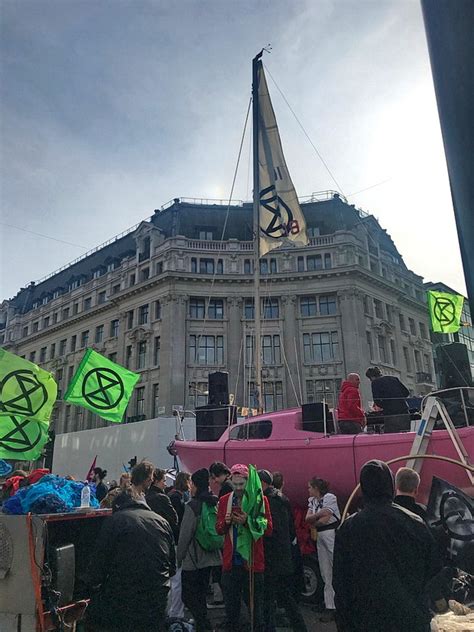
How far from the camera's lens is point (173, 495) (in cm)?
768

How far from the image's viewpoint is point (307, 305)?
41.3 m

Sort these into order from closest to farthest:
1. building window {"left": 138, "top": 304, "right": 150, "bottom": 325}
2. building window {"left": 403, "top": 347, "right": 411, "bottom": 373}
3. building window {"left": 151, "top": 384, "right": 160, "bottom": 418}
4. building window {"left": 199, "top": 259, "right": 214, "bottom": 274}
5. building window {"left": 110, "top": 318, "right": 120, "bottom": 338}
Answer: building window {"left": 151, "top": 384, "right": 160, "bottom": 418} < building window {"left": 199, "top": 259, "right": 214, "bottom": 274} < building window {"left": 138, "top": 304, "right": 150, "bottom": 325} < building window {"left": 403, "top": 347, "right": 411, "bottom": 373} < building window {"left": 110, "top": 318, "right": 120, "bottom": 338}

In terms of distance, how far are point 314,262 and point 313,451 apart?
3393 centimetres

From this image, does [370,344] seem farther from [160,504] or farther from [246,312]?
[160,504]

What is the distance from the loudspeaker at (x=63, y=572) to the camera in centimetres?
382

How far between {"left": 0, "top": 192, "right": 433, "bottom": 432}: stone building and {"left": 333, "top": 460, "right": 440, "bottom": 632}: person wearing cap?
31.1 m

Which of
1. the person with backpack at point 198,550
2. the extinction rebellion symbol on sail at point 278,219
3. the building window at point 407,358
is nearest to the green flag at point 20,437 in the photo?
the person with backpack at point 198,550

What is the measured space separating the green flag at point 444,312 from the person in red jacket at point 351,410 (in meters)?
6.58

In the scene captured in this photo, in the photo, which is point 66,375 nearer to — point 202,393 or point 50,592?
point 202,393

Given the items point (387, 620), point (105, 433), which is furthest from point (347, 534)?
point (105, 433)

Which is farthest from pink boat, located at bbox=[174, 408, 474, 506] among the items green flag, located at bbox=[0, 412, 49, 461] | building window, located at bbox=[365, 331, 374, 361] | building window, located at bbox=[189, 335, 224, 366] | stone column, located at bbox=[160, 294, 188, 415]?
building window, located at bbox=[365, 331, 374, 361]

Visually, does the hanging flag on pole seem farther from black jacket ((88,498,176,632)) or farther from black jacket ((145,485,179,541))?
black jacket ((88,498,176,632))

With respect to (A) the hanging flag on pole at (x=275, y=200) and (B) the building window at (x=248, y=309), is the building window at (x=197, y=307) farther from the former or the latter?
(A) the hanging flag on pole at (x=275, y=200)

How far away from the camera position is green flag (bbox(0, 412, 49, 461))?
826cm
